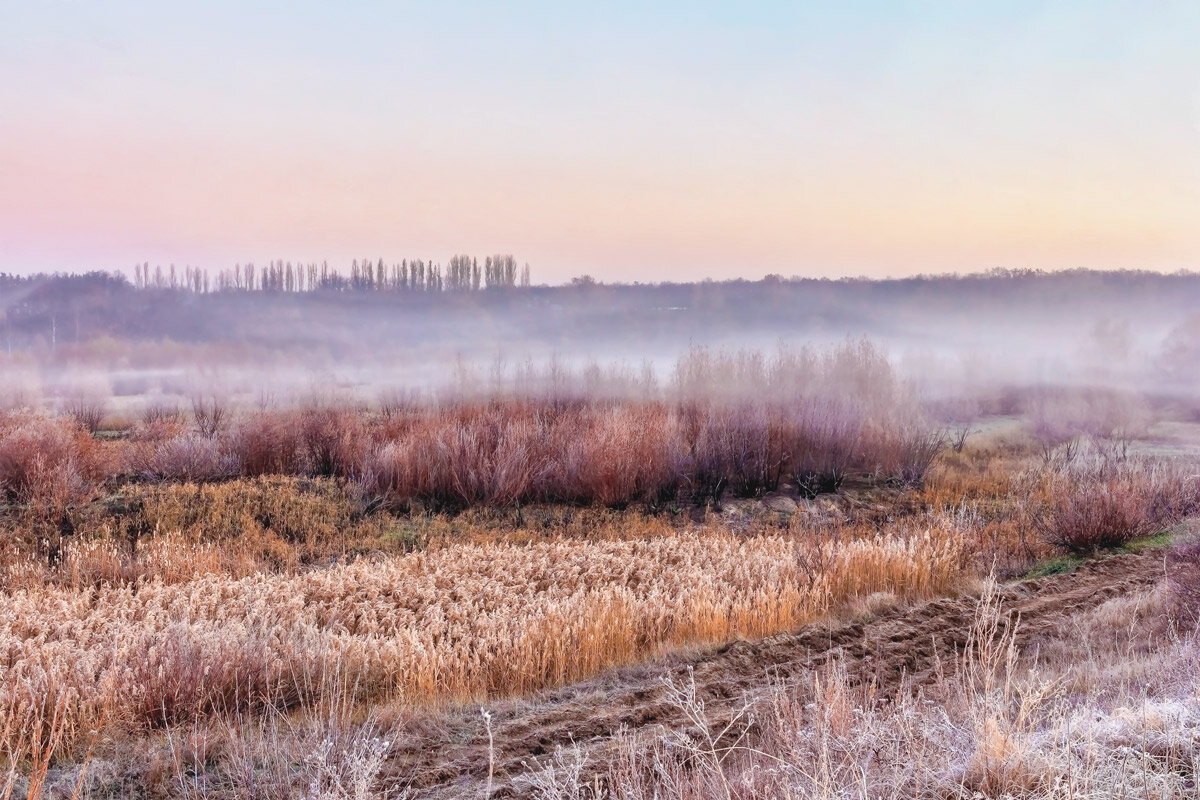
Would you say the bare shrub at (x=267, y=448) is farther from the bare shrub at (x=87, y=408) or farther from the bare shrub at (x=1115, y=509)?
the bare shrub at (x=1115, y=509)

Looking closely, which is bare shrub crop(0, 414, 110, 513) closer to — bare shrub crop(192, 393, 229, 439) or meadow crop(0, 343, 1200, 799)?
meadow crop(0, 343, 1200, 799)

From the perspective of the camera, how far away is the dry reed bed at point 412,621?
226 inches

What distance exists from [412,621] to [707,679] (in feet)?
8.34

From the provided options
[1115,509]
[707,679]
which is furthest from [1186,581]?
[707,679]

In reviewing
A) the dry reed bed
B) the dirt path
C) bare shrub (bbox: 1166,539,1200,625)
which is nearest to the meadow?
the dry reed bed

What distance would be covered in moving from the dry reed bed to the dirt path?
36 cm

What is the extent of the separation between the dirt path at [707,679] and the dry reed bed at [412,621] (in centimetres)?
36

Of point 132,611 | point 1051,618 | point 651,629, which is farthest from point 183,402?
point 1051,618

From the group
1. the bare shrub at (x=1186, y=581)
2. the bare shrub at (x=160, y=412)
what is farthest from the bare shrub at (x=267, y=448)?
the bare shrub at (x=1186, y=581)

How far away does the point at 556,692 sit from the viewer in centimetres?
654

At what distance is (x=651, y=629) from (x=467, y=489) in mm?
7410

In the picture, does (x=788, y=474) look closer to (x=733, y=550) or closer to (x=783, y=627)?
(x=733, y=550)

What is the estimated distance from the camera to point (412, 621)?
726cm

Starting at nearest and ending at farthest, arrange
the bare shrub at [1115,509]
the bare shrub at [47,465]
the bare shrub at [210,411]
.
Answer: the bare shrub at [1115,509] → the bare shrub at [47,465] → the bare shrub at [210,411]
